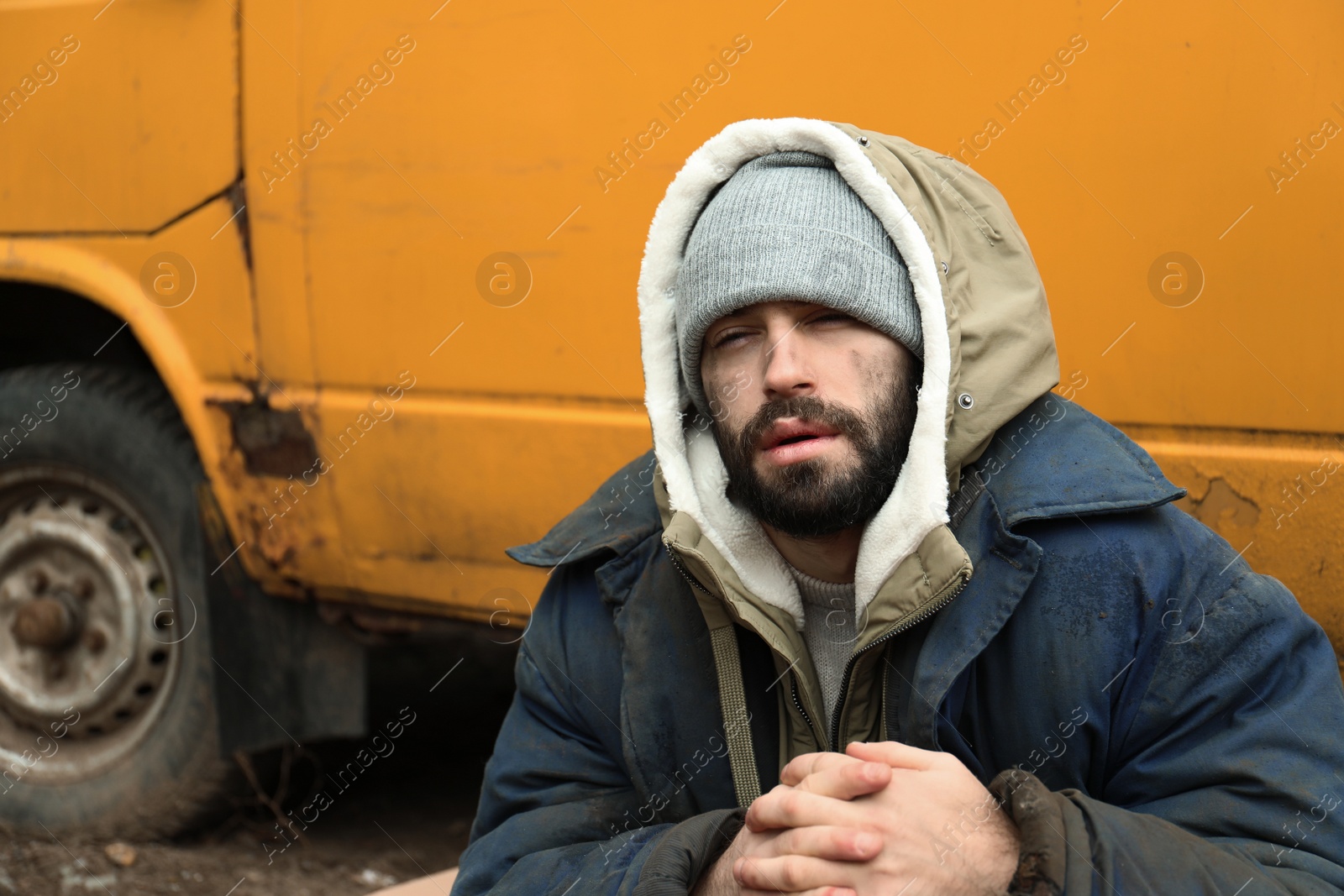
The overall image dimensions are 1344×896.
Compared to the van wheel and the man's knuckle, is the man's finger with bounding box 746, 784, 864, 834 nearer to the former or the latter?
the man's knuckle

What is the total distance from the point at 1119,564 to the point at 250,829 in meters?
2.96

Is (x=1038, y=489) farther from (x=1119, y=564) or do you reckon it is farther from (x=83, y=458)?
(x=83, y=458)

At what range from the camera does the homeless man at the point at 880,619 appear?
1576mm

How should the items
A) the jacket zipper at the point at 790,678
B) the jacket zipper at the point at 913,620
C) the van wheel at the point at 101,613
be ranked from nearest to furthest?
the jacket zipper at the point at 913,620, the jacket zipper at the point at 790,678, the van wheel at the point at 101,613

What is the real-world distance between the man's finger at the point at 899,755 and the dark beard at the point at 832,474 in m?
0.37

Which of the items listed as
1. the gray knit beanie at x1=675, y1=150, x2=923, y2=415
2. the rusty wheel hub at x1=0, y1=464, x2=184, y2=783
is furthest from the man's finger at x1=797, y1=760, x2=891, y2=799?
the rusty wheel hub at x1=0, y1=464, x2=184, y2=783

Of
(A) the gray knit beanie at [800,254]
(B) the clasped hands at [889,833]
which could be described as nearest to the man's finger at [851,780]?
(B) the clasped hands at [889,833]

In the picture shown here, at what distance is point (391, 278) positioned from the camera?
301cm

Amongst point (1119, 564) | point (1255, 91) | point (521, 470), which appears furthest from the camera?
point (521, 470)

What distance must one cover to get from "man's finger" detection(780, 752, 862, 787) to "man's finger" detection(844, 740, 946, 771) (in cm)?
2

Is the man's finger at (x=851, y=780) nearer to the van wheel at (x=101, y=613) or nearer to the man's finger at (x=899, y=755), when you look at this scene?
the man's finger at (x=899, y=755)

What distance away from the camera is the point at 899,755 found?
161 centimetres

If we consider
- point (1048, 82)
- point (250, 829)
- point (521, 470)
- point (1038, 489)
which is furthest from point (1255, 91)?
point (250, 829)

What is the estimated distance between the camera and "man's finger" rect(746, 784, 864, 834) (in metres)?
1.58
